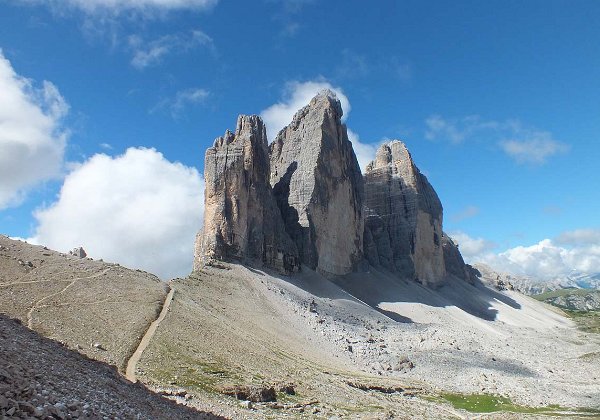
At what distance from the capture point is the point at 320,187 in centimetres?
9706

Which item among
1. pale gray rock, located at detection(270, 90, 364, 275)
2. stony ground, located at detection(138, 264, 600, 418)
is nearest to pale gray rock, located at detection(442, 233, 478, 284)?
pale gray rock, located at detection(270, 90, 364, 275)

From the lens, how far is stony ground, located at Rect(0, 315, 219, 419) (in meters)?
12.1

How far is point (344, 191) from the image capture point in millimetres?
105125

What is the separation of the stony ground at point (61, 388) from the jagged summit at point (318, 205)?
160 ft

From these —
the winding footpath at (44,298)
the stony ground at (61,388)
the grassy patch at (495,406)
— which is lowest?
the grassy patch at (495,406)

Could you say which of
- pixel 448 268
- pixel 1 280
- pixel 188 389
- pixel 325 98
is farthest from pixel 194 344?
pixel 448 268

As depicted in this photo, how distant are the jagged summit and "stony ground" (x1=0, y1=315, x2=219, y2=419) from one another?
48630 millimetres

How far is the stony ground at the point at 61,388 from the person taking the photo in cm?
1210

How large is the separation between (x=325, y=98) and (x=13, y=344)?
9467cm

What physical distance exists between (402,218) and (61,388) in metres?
121

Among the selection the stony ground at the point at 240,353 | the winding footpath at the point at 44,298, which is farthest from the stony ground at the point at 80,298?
the stony ground at the point at 240,353

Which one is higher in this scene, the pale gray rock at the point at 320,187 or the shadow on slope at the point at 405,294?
the pale gray rock at the point at 320,187

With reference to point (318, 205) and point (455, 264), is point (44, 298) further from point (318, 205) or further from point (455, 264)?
point (455, 264)

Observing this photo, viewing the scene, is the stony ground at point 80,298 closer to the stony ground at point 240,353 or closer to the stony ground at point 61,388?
the stony ground at point 240,353
